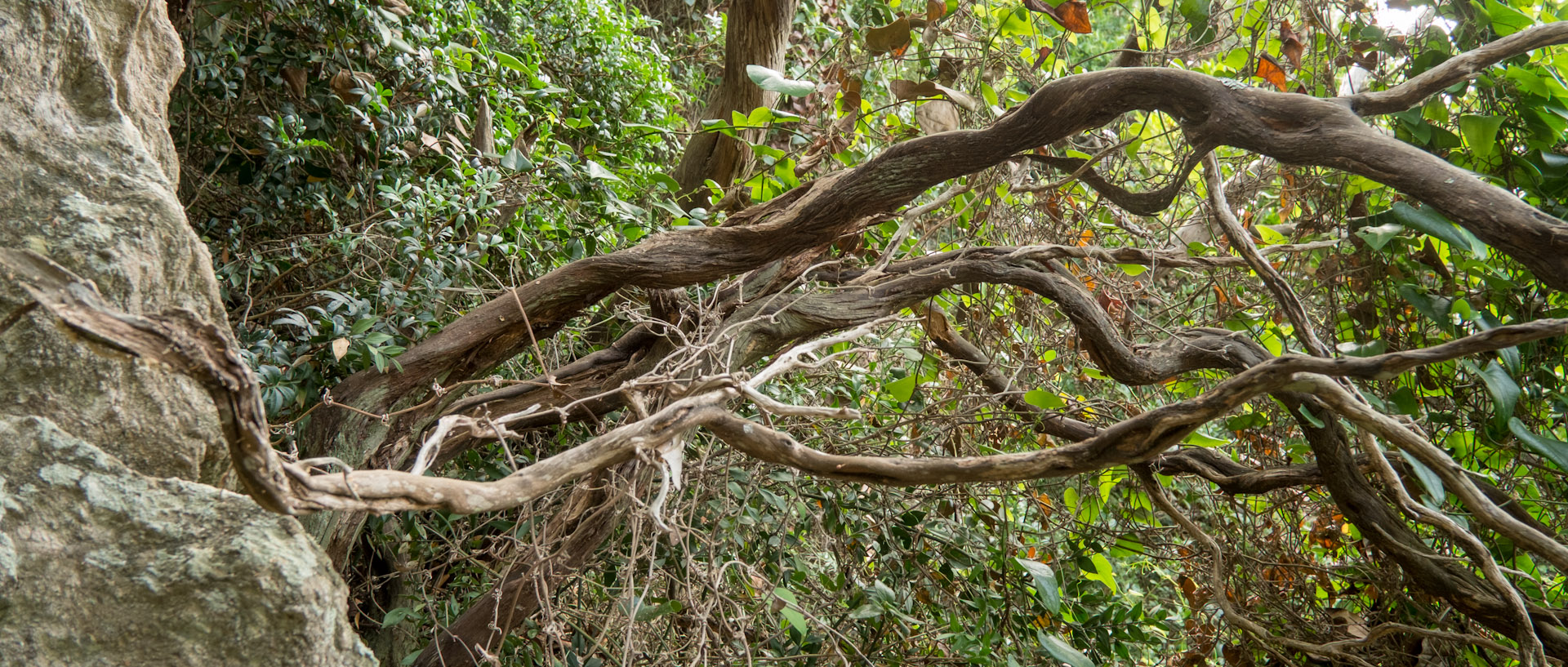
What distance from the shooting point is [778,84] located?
1841mm

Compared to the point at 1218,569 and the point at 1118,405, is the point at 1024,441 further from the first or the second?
the point at 1218,569

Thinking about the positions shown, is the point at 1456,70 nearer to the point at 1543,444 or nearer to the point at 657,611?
the point at 1543,444

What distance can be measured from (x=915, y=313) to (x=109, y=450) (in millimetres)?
1665

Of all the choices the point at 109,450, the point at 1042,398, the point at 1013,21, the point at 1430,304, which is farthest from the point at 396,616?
the point at 1430,304

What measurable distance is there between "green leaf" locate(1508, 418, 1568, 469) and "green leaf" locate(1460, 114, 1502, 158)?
0.47 m

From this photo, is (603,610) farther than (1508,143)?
Yes

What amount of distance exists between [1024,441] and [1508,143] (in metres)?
1.19

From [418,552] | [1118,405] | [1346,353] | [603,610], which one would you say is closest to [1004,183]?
[1118,405]

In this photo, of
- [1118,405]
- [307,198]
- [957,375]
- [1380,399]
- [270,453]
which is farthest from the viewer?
[957,375]

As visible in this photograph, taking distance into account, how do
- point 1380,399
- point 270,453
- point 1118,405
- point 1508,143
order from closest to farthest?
point 270,453
point 1508,143
point 1380,399
point 1118,405

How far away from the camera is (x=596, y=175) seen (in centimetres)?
214

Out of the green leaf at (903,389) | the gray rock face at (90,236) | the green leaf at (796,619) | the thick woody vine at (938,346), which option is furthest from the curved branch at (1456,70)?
the gray rock face at (90,236)

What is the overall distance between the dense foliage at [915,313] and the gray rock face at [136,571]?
694 mm

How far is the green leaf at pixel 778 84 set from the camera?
1796 mm
